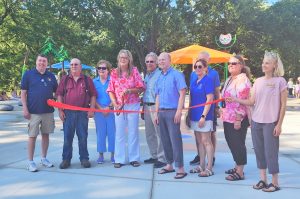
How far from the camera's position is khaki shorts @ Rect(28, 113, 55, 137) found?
6105 millimetres

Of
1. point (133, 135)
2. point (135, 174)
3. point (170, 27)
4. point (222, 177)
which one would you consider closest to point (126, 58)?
point (133, 135)

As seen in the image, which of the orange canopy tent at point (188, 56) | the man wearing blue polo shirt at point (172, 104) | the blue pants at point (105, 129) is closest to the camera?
the man wearing blue polo shirt at point (172, 104)

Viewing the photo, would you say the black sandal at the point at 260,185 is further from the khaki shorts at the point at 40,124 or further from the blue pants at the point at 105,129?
the khaki shorts at the point at 40,124

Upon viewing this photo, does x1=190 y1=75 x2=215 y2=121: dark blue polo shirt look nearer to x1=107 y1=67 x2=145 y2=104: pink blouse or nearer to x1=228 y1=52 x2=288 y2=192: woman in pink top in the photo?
x1=228 y1=52 x2=288 y2=192: woman in pink top

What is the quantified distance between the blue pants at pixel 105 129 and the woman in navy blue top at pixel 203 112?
5.17ft

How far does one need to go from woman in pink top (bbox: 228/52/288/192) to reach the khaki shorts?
9.98ft

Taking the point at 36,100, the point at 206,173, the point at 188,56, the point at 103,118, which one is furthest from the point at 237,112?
the point at 188,56

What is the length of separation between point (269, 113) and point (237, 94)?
610mm

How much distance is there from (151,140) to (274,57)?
8.44 ft

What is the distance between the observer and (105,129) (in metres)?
6.78

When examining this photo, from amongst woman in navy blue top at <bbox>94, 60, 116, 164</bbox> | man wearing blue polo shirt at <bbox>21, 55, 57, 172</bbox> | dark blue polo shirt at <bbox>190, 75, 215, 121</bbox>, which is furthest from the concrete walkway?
dark blue polo shirt at <bbox>190, 75, 215, 121</bbox>

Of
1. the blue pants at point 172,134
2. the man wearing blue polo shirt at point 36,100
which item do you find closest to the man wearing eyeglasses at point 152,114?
the blue pants at point 172,134

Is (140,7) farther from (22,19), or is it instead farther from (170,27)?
(22,19)

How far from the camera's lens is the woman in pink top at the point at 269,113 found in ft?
15.8
